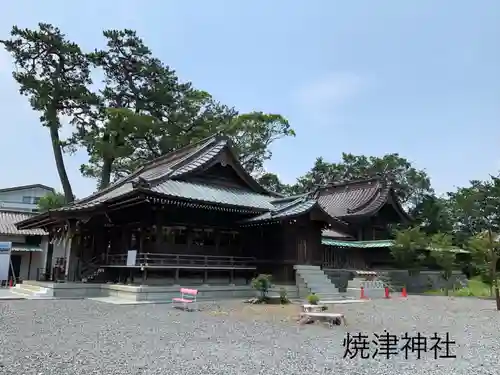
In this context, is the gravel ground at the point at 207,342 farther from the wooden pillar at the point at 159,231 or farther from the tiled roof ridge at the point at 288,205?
the tiled roof ridge at the point at 288,205

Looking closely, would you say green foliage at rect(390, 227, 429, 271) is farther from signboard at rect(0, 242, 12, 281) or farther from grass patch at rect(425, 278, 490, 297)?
signboard at rect(0, 242, 12, 281)

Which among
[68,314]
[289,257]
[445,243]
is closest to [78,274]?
[68,314]

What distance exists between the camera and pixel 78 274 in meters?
19.9

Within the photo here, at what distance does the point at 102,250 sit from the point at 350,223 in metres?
17.4

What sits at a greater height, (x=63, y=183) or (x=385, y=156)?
(x=385, y=156)

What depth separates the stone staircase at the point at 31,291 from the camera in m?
17.2

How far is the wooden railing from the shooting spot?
17641mm

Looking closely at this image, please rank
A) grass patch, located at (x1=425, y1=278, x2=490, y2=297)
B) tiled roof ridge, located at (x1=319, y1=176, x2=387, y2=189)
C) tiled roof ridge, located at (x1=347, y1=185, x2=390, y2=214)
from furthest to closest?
tiled roof ridge, located at (x1=319, y1=176, x2=387, y2=189) → tiled roof ridge, located at (x1=347, y1=185, x2=390, y2=214) → grass patch, located at (x1=425, y1=278, x2=490, y2=297)

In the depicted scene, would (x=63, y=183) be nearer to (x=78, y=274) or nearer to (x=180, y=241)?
(x=78, y=274)

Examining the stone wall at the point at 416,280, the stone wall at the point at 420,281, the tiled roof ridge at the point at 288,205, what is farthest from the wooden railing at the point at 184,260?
the stone wall at the point at 420,281

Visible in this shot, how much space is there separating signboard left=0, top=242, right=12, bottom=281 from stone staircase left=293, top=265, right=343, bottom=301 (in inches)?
567

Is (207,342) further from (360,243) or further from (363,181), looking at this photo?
(363,181)

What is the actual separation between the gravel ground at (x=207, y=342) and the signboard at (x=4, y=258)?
9.23 m

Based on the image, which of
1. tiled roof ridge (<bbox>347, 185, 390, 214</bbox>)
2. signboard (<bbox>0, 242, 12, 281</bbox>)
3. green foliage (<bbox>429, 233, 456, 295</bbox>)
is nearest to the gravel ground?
signboard (<bbox>0, 242, 12, 281</bbox>)
